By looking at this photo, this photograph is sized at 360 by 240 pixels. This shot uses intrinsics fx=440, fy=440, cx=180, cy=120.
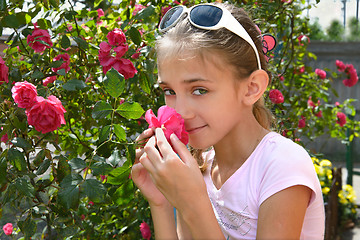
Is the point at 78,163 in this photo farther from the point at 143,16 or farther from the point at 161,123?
the point at 143,16

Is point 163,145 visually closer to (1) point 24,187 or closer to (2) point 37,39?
(1) point 24,187

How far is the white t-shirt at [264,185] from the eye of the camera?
1.14 m

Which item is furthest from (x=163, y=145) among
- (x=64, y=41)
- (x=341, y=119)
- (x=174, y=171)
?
(x=341, y=119)

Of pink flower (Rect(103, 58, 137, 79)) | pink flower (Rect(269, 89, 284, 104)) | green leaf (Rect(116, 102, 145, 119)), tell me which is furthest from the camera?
pink flower (Rect(269, 89, 284, 104))

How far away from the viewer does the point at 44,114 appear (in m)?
1.28

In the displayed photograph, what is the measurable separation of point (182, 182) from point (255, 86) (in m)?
0.42

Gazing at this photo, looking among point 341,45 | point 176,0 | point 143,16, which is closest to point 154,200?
point 143,16

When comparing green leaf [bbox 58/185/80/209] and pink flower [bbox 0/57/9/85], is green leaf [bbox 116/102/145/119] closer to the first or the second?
green leaf [bbox 58/185/80/209]

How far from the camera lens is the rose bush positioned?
122 centimetres

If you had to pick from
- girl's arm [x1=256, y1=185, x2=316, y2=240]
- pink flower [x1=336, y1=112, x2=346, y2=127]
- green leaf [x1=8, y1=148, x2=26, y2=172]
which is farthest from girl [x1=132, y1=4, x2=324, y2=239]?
pink flower [x1=336, y1=112, x2=346, y2=127]

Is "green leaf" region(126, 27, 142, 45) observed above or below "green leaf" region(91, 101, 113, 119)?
above

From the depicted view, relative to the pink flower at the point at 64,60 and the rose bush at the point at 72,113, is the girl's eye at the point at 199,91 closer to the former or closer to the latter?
the rose bush at the point at 72,113

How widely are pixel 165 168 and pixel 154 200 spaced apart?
286mm

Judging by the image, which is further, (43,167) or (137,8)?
(137,8)
